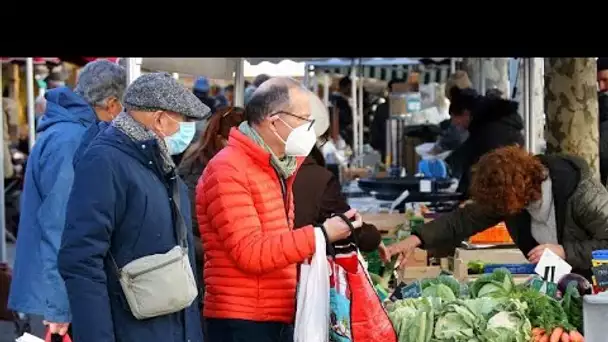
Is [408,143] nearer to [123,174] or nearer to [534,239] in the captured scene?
[534,239]

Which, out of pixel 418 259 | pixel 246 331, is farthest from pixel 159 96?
pixel 418 259

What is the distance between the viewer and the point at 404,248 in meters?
5.62

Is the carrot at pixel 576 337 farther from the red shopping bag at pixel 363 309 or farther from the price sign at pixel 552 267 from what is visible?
the red shopping bag at pixel 363 309

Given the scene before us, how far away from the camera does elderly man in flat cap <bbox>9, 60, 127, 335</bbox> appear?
15.5 feet

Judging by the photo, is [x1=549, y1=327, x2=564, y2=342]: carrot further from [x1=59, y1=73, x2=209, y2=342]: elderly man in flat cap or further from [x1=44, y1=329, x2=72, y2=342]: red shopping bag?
[x1=44, y1=329, x2=72, y2=342]: red shopping bag

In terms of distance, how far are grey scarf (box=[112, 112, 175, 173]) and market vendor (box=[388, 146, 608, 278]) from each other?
5.25ft

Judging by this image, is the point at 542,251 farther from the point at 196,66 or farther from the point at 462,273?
the point at 196,66

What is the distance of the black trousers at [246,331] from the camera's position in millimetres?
4027

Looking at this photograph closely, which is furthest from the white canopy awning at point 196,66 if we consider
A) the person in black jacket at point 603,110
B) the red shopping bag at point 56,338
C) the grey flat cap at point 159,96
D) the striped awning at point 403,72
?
the striped awning at point 403,72

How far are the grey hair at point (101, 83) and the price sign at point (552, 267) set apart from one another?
180 cm
